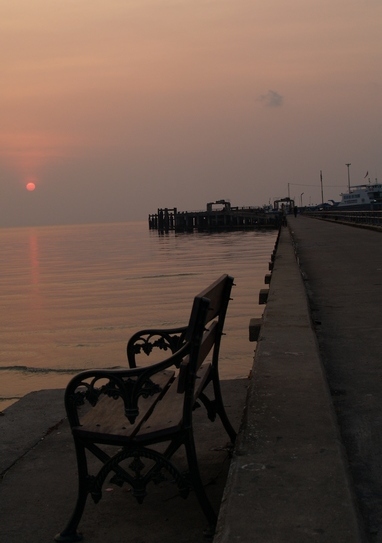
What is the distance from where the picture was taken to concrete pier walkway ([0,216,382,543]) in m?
2.52

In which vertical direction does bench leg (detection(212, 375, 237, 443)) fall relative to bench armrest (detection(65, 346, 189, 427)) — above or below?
below

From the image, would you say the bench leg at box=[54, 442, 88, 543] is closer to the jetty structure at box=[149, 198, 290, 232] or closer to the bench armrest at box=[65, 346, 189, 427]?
the bench armrest at box=[65, 346, 189, 427]

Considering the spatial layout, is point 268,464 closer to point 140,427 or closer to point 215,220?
point 140,427

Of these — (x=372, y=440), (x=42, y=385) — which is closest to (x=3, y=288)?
(x=42, y=385)

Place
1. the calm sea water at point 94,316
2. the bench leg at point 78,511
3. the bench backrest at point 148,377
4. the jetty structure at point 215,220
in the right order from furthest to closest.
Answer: the jetty structure at point 215,220 < the calm sea water at point 94,316 < the bench leg at point 78,511 < the bench backrest at point 148,377

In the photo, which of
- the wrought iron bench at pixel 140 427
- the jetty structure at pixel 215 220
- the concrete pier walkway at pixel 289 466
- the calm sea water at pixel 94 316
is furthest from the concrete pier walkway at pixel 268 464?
the jetty structure at pixel 215 220

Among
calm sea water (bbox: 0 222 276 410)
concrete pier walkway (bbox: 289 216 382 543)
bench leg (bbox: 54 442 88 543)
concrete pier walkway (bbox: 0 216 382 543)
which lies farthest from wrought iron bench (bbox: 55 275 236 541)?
calm sea water (bbox: 0 222 276 410)

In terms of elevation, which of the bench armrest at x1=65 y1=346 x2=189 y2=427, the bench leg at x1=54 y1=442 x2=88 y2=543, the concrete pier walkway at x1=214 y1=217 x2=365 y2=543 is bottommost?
the bench leg at x1=54 y1=442 x2=88 y2=543

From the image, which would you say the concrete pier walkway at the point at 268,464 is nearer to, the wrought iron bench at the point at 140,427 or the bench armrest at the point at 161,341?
the wrought iron bench at the point at 140,427

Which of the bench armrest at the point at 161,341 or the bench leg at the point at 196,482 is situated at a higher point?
the bench armrest at the point at 161,341

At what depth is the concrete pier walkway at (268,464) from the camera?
8.27 ft

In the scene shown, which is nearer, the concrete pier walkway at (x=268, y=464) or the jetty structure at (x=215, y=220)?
the concrete pier walkway at (x=268, y=464)

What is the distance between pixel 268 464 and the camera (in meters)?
2.95

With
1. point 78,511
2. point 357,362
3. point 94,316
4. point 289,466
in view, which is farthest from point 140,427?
point 94,316
